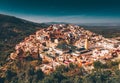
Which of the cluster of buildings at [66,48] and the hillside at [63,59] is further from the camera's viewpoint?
the cluster of buildings at [66,48]

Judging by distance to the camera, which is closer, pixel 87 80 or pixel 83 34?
pixel 87 80

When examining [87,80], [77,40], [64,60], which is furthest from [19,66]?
[87,80]

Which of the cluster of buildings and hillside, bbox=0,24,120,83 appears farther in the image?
the cluster of buildings

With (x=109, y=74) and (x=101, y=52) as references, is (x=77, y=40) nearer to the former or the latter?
(x=101, y=52)

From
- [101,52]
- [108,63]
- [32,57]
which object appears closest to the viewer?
[108,63]

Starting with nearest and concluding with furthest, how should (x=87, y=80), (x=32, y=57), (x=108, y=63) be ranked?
1. (x=87, y=80)
2. (x=108, y=63)
3. (x=32, y=57)

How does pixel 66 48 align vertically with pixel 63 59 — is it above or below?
above

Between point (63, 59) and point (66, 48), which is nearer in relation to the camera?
point (63, 59)

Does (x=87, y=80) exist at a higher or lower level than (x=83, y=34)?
lower
